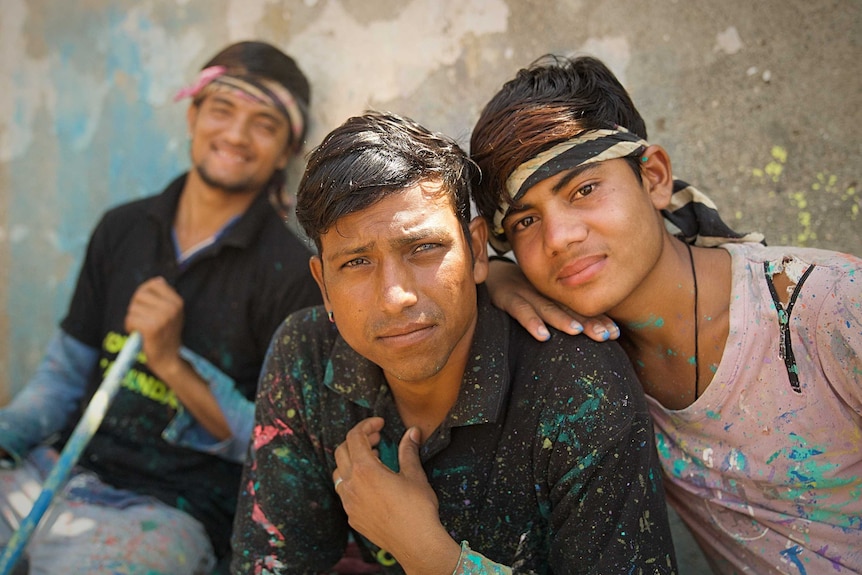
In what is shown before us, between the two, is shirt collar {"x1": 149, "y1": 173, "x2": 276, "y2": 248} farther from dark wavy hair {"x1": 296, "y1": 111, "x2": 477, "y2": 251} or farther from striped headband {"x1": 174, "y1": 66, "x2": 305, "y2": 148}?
dark wavy hair {"x1": 296, "y1": 111, "x2": 477, "y2": 251}

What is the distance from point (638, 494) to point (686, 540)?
3.48 ft

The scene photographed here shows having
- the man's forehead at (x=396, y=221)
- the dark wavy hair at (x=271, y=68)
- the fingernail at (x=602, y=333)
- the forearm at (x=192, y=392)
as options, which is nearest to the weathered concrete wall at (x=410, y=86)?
the dark wavy hair at (x=271, y=68)

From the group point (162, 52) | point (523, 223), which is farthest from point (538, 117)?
point (162, 52)

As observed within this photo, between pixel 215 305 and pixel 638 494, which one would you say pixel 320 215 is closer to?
pixel 638 494

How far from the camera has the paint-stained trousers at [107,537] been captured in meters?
2.29

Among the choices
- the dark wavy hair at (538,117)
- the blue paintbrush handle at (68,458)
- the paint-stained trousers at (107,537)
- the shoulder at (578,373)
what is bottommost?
the paint-stained trousers at (107,537)

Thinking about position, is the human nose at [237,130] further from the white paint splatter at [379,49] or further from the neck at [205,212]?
the white paint splatter at [379,49]

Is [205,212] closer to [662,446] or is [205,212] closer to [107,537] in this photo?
[107,537]

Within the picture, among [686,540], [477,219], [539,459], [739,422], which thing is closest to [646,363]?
[739,422]

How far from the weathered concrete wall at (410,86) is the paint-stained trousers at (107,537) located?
142 centimetres

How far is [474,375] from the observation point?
1.85m

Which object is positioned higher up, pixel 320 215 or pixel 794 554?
pixel 320 215

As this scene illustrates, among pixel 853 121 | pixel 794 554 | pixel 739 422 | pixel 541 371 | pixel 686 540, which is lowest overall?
pixel 686 540

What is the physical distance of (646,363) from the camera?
2.04 m
